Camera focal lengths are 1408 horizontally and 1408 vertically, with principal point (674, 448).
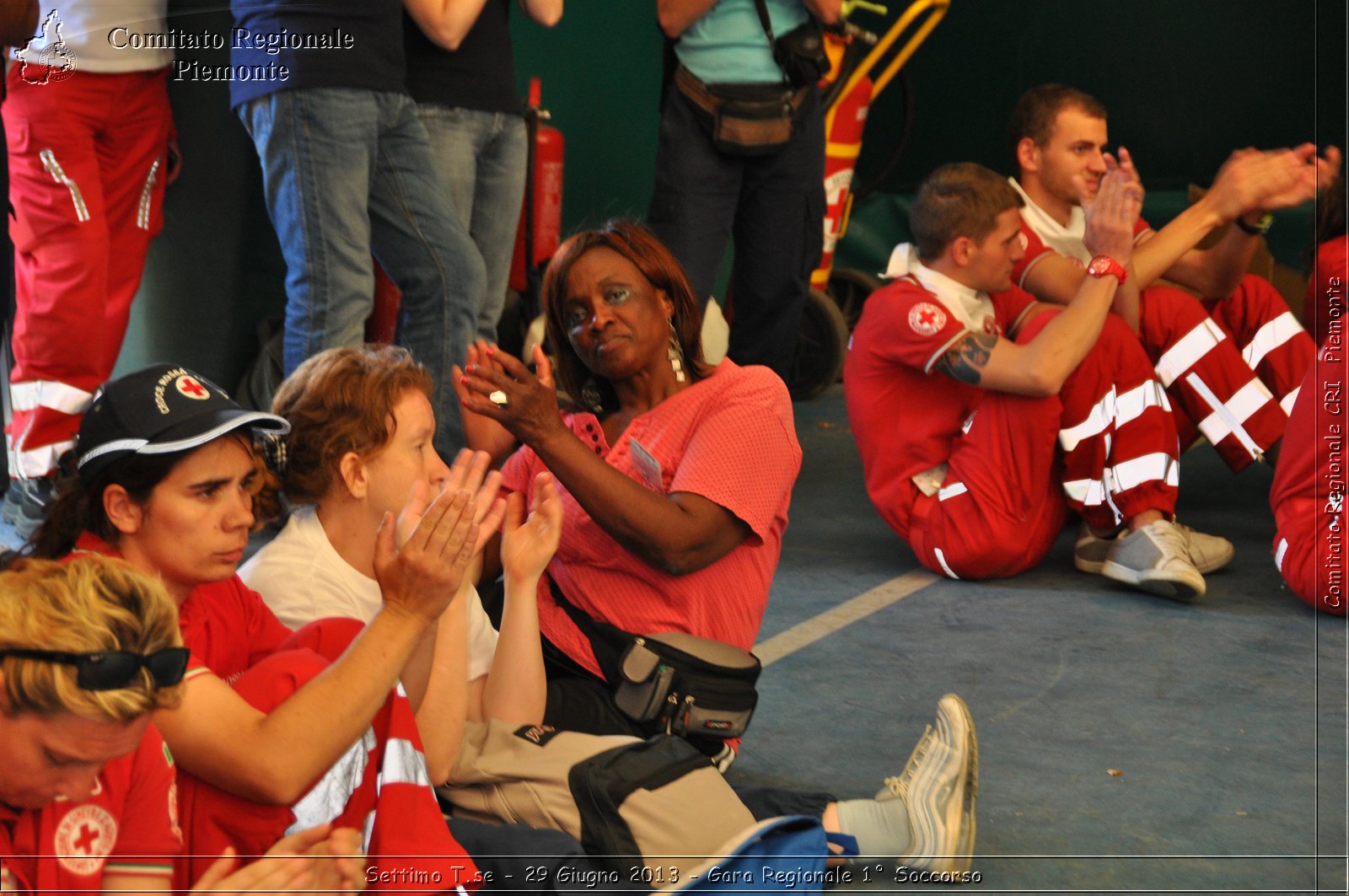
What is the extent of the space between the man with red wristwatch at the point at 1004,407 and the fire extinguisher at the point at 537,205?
1505 millimetres

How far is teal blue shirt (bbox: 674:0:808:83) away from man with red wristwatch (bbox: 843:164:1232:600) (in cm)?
66

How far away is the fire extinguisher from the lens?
475 centimetres

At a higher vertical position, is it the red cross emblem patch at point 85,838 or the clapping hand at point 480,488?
the clapping hand at point 480,488

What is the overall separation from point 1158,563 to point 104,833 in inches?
101

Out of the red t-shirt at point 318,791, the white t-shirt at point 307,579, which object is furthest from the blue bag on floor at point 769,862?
the white t-shirt at point 307,579

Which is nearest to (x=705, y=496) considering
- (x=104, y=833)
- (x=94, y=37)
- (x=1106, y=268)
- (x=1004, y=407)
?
(x=104, y=833)

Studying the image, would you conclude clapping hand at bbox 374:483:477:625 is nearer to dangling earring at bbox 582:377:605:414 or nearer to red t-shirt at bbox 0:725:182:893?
red t-shirt at bbox 0:725:182:893

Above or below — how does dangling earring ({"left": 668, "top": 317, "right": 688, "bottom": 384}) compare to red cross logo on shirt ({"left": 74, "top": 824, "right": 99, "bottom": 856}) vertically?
above

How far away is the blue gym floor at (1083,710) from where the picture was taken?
212cm

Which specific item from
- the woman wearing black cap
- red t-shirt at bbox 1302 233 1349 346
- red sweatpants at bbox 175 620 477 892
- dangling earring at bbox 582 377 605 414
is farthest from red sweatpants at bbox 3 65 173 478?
red t-shirt at bbox 1302 233 1349 346

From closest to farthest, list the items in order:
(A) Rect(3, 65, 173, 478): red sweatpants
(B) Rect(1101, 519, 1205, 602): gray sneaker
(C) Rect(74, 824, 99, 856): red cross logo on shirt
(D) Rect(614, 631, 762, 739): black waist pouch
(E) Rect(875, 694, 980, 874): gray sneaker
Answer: (C) Rect(74, 824, 99, 856): red cross logo on shirt
(E) Rect(875, 694, 980, 874): gray sneaker
(D) Rect(614, 631, 762, 739): black waist pouch
(A) Rect(3, 65, 173, 478): red sweatpants
(B) Rect(1101, 519, 1205, 602): gray sneaker

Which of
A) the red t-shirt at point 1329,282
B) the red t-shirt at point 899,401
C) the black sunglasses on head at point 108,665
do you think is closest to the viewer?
the black sunglasses on head at point 108,665

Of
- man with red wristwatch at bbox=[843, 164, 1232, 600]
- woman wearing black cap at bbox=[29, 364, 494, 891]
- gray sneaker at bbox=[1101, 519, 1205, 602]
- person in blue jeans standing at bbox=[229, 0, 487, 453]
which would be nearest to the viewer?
woman wearing black cap at bbox=[29, 364, 494, 891]

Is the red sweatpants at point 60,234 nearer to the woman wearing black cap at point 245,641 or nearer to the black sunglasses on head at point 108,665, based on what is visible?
the woman wearing black cap at point 245,641
